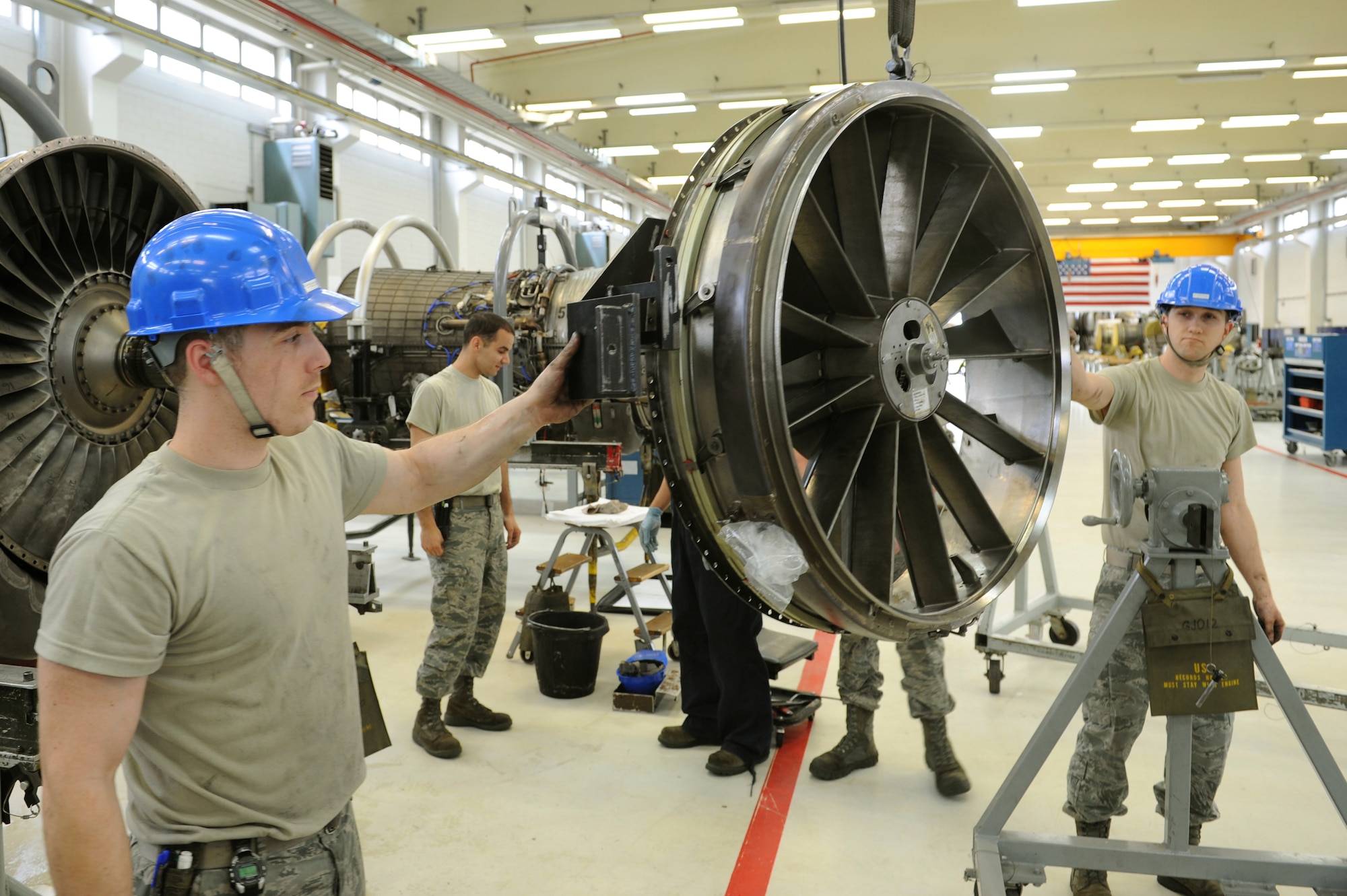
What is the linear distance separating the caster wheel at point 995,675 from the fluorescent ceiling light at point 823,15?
674 centimetres

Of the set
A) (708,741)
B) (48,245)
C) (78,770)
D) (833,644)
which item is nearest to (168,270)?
(78,770)

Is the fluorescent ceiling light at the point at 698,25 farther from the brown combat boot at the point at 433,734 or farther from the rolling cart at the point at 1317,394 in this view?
the brown combat boot at the point at 433,734

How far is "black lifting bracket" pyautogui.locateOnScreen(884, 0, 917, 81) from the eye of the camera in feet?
4.58

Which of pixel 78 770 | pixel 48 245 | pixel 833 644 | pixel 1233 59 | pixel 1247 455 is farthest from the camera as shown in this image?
pixel 1247 455

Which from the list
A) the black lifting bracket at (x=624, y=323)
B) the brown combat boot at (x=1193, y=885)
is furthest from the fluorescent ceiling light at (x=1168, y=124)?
the black lifting bracket at (x=624, y=323)


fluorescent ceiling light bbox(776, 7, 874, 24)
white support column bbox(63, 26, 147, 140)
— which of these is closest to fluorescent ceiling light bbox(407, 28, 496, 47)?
fluorescent ceiling light bbox(776, 7, 874, 24)

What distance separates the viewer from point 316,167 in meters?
8.75

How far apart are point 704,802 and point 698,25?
27.2ft

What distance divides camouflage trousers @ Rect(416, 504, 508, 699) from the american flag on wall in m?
22.2

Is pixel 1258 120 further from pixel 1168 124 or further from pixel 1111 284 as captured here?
pixel 1111 284

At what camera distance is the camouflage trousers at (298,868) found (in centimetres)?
129

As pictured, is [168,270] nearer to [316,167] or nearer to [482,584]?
[482,584]

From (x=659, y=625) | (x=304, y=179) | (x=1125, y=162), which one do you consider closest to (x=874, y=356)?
(x=659, y=625)

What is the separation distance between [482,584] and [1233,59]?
439 inches
